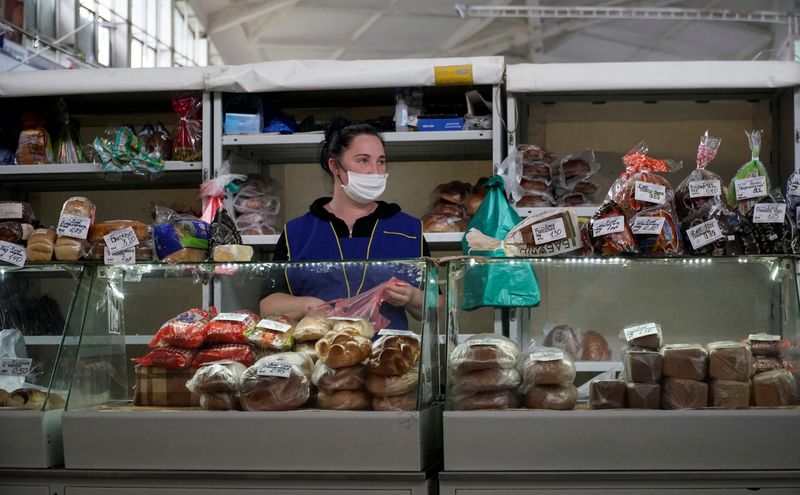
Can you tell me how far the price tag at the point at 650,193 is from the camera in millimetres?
2498

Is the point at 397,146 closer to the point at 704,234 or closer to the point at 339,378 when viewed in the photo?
the point at 704,234

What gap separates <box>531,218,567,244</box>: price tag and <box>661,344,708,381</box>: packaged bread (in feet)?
1.39

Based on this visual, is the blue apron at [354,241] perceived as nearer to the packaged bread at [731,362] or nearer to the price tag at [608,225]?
the price tag at [608,225]

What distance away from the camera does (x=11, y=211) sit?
3.58 m

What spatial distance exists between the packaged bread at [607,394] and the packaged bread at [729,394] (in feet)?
0.63

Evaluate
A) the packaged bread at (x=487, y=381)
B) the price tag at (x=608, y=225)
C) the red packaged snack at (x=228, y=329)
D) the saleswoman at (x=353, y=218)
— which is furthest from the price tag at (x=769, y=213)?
the red packaged snack at (x=228, y=329)

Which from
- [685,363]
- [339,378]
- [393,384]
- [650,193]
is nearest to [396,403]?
[393,384]

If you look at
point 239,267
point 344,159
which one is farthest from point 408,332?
point 344,159

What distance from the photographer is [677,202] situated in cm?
263

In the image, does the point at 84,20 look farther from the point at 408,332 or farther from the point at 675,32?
the point at 675,32

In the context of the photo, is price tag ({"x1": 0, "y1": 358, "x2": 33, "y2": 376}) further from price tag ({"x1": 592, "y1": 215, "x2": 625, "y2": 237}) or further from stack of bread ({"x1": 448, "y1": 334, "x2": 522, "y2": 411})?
price tag ({"x1": 592, "y1": 215, "x2": 625, "y2": 237})

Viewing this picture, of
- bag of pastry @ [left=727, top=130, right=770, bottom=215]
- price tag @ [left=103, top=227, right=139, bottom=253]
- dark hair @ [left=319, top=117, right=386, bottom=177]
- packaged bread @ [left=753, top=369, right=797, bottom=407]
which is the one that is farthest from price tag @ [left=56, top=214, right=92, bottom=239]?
packaged bread @ [left=753, top=369, right=797, bottom=407]

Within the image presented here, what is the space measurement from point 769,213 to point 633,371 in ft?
2.20

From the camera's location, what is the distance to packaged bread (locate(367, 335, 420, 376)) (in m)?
2.12
